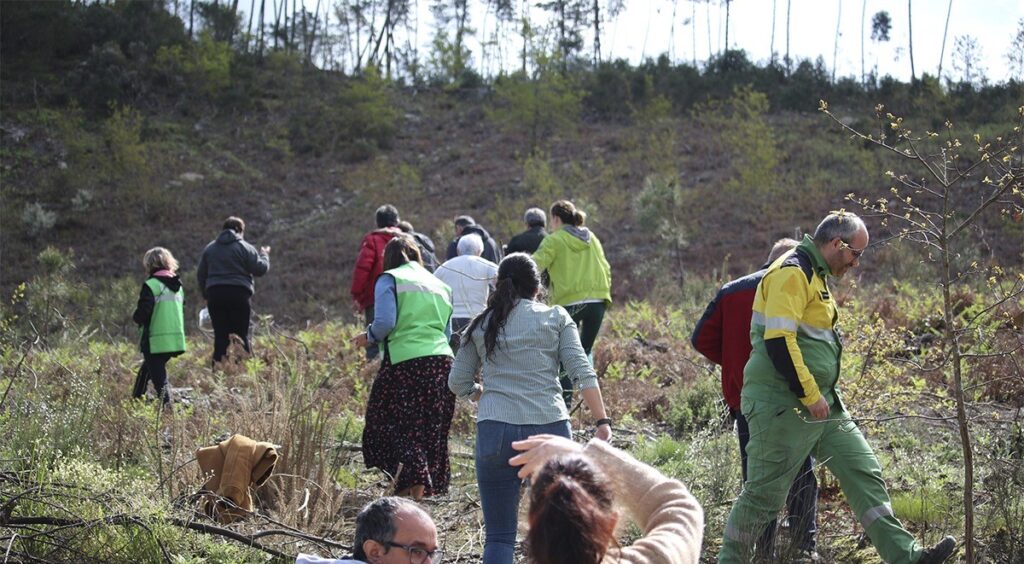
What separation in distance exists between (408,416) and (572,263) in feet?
7.65

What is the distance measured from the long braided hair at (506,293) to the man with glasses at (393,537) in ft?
5.50

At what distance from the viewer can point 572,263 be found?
8078mm

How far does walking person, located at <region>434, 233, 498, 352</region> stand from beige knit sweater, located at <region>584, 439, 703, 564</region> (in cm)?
557

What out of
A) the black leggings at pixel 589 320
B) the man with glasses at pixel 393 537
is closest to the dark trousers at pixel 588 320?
the black leggings at pixel 589 320

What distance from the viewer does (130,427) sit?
6082mm

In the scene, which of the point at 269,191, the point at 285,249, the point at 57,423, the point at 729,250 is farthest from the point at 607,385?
the point at 269,191

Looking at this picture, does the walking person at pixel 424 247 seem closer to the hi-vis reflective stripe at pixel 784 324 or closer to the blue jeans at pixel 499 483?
the blue jeans at pixel 499 483

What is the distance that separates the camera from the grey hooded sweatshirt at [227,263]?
10508mm

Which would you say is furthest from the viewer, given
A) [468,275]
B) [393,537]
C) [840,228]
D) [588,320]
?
[588,320]

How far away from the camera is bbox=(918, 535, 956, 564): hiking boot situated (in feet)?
13.4

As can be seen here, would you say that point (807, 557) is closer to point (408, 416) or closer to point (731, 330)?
point (731, 330)

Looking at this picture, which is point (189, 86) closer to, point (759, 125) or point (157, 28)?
point (157, 28)

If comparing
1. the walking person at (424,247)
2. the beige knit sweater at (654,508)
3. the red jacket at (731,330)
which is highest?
the walking person at (424,247)

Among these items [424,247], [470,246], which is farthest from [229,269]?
[470,246]
